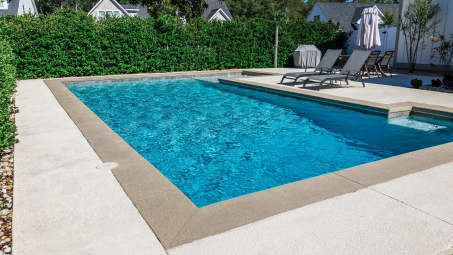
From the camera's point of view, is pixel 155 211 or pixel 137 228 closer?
pixel 137 228

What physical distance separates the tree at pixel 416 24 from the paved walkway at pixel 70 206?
13.9 m

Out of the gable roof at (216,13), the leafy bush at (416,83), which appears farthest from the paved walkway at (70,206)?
the gable roof at (216,13)

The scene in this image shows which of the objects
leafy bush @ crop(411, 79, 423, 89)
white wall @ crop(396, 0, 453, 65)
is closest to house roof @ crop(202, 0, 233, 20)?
white wall @ crop(396, 0, 453, 65)

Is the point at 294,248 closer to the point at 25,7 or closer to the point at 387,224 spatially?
the point at 387,224

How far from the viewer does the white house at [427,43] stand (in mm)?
13211

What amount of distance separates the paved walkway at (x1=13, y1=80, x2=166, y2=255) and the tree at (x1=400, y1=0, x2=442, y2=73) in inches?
546

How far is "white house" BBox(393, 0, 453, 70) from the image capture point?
520 inches

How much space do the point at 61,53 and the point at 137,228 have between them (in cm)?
1288

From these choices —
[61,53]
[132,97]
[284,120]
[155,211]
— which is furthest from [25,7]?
[155,211]

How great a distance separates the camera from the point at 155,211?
258 cm

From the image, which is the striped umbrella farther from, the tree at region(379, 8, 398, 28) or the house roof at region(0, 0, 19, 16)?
the house roof at region(0, 0, 19, 16)

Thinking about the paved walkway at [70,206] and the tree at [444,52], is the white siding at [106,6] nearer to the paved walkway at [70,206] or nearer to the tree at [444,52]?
the tree at [444,52]

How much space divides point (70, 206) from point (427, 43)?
50.9ft

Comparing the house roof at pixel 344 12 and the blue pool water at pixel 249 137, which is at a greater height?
the house roof at pixel 344 12
